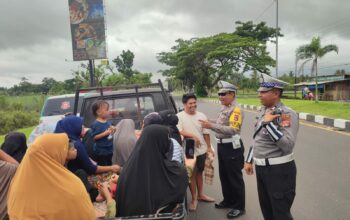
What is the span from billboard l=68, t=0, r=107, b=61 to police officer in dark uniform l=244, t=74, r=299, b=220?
2094cm

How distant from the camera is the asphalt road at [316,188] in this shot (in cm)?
455

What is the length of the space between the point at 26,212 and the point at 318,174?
5.34m

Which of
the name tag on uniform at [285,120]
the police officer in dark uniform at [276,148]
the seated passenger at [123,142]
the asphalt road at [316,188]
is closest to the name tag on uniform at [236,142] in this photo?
the asphalt road at [316,188]

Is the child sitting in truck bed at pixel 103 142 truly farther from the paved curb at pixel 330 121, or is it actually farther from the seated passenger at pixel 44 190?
the paved curb at pixel 330 121

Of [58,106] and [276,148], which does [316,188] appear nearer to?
[276,148]

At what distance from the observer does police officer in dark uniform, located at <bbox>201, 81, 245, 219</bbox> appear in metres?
4.52

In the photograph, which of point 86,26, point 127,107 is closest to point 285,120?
point 127,107

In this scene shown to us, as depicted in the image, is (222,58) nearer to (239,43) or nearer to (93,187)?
(239,43)

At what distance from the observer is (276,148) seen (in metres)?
3.23

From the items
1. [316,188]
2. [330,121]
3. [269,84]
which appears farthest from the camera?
[330,121]

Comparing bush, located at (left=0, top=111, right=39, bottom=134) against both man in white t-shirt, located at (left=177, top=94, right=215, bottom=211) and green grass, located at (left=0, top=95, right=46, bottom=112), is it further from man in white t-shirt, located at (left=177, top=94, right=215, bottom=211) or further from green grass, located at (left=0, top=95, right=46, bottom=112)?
man in white t-shirt, located at (left=177, top=94, right=215, bottom=211)

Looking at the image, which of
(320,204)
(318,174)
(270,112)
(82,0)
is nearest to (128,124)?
(270,112)

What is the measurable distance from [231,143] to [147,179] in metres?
2.06

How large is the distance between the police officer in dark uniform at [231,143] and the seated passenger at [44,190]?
2.43 metres
